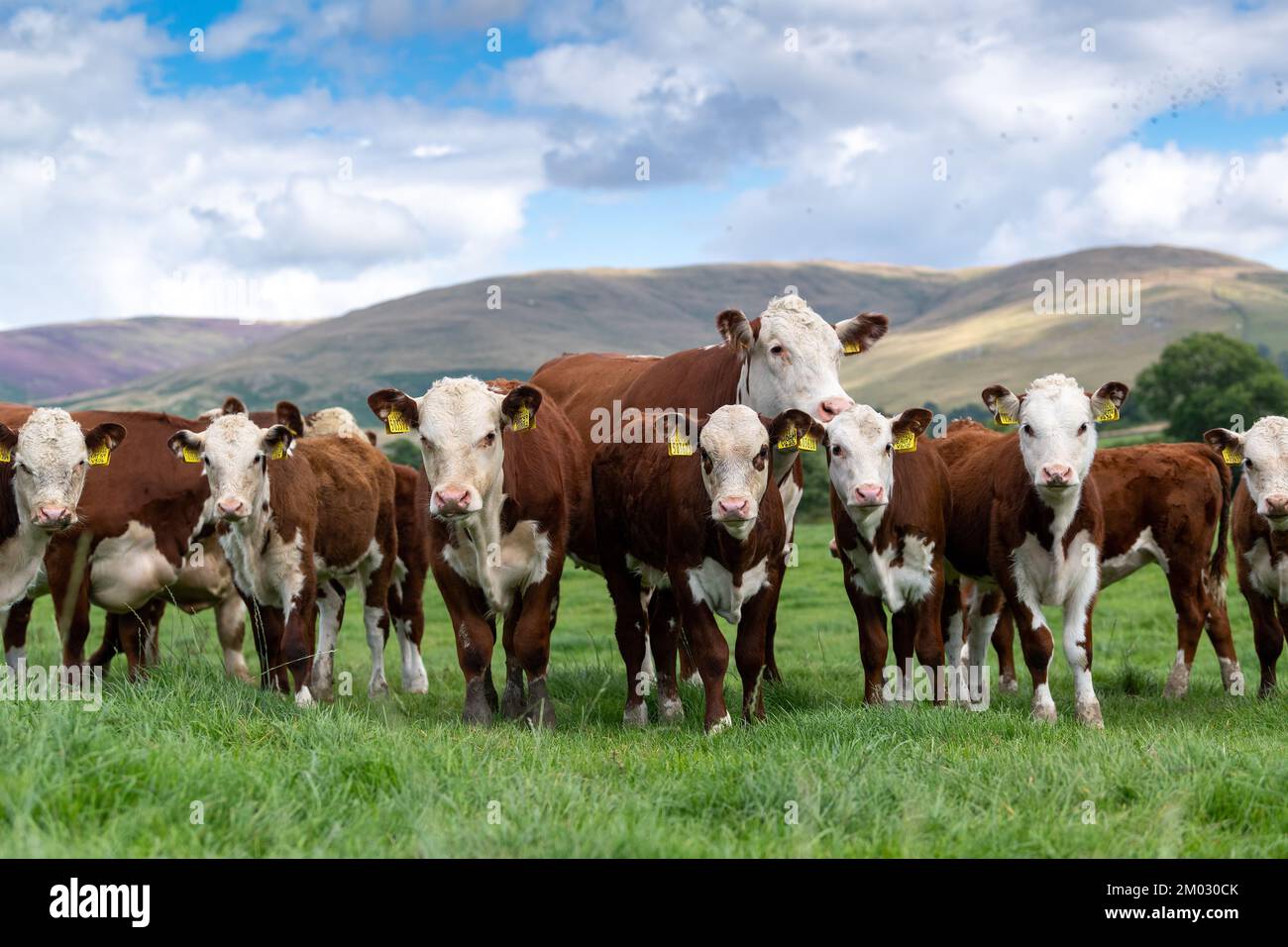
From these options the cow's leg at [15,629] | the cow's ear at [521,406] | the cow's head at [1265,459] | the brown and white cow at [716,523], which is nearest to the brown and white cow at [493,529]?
the cow's ear at [521,406]

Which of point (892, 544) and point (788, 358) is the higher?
point (788, 358)

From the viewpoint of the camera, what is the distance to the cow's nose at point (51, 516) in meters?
8.88

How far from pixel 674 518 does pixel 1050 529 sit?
2698 millimetres

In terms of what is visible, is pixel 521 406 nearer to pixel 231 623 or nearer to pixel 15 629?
pixel 231 623

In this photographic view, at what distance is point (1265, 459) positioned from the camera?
1003cm

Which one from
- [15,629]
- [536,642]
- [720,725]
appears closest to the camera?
[720,725]

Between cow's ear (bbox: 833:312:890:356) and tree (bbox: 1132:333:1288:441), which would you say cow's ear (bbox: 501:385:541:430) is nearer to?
cow's ear (bbox: 833:312:890:356)

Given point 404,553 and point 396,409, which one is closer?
point 396,409

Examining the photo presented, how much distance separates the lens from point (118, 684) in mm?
8547

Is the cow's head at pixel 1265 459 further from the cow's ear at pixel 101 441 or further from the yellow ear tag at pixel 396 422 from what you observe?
the cow's ear at pixel 101 441

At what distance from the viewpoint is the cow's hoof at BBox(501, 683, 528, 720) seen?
944 centimetres

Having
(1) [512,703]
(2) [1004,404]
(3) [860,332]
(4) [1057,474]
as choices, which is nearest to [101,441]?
(1) [512,703]
